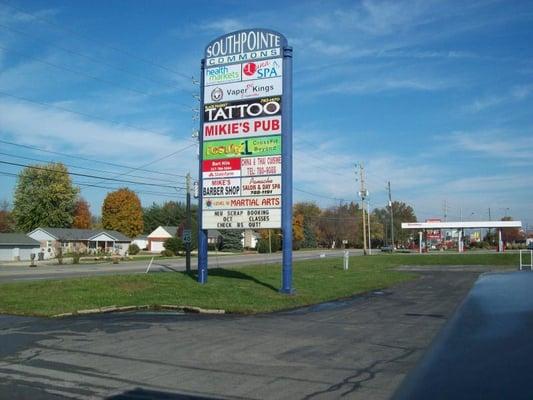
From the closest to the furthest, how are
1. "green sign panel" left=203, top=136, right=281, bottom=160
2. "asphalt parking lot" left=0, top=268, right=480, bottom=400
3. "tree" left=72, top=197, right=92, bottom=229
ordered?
"asphalt parking lot" left=0, top=268, right=480, bottom=400, "green sign panel" left=203, top=136, right=281, bottom=160, "tree" left=72, top=197, right=92, bottom=229

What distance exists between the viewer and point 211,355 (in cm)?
951

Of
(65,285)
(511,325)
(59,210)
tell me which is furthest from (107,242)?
(511,325)

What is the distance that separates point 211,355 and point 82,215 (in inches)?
4427

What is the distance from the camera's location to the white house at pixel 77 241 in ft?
276

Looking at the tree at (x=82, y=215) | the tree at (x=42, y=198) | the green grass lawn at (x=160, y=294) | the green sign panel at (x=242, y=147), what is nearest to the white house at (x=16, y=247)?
the tree at (x=42, y=198)

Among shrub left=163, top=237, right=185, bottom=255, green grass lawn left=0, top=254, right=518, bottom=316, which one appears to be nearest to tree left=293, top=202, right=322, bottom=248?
shrub left=163, top=237, right=185, bottom=255

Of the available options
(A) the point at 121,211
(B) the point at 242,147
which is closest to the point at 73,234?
(A) the point at 121,211

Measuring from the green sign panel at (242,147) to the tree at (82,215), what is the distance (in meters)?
95.3

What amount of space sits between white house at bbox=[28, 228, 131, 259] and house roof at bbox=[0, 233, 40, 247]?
9.18 feet

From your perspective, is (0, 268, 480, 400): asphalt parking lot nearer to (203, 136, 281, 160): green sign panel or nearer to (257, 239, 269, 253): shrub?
(203, 136, 281, 160): green sign panel

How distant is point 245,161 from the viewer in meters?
21.4

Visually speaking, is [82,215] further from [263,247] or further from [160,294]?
[160,294]

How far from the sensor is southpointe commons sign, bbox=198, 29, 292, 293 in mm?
20703

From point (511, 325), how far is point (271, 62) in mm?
20032
